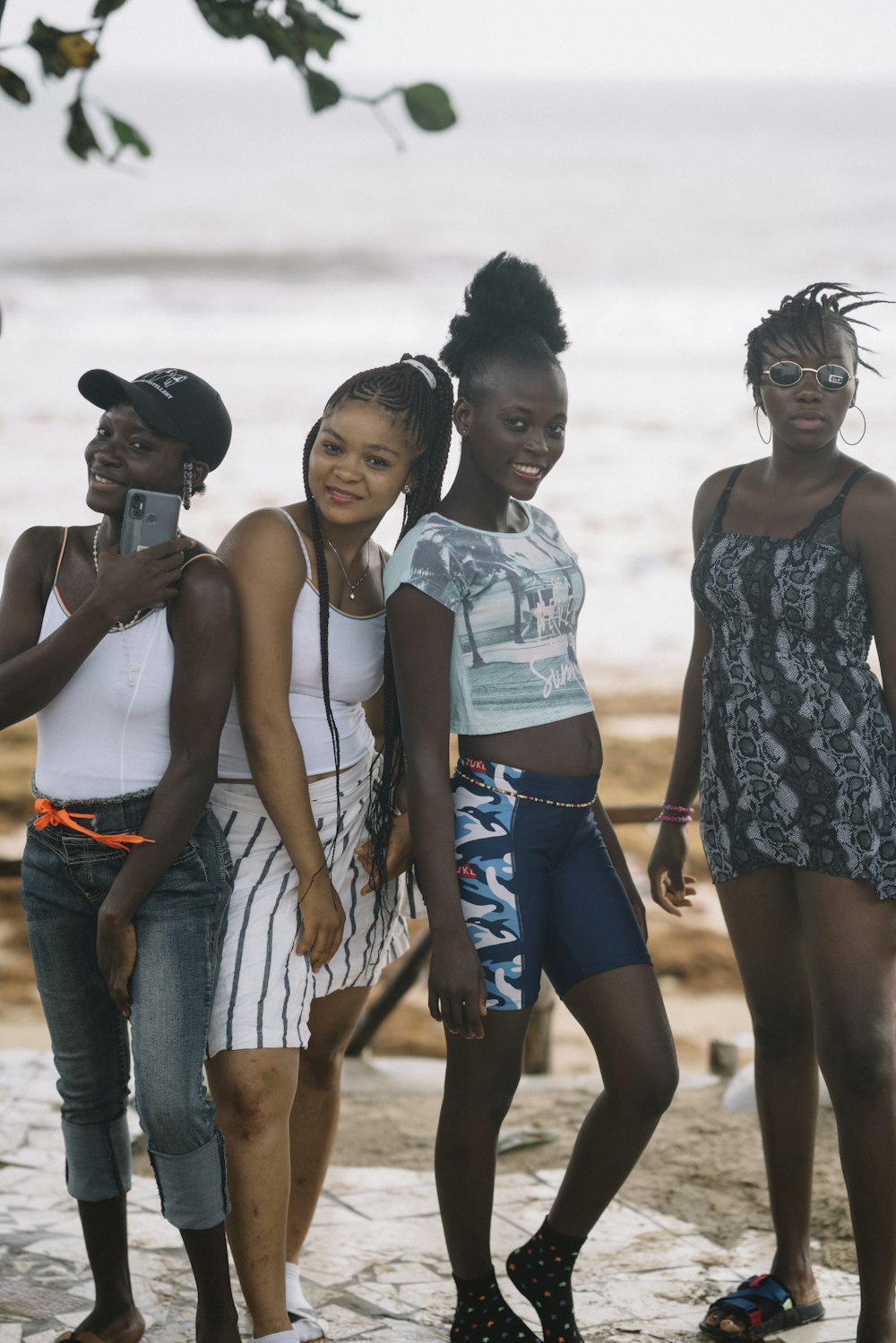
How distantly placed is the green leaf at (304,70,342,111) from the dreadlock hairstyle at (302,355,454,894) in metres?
0.87

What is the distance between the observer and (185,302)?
88.8 ft

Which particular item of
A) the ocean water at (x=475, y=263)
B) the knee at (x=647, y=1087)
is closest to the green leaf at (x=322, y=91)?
the knee at (x=647, y=1087)

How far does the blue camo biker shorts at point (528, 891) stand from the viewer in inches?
105

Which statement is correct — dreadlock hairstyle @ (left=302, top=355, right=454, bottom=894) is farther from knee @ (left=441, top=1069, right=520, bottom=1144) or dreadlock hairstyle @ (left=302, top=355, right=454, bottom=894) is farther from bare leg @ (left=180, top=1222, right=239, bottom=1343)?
bare leg @ (left=180, top=1222, right=239, bottom=1343)

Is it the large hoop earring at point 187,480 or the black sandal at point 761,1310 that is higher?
the large hoop earring at point 187,480

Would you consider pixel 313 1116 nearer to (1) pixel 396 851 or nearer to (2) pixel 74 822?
(1) pixel 396 851

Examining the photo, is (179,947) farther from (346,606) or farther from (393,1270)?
(393,1270)

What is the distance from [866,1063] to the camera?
2.67m

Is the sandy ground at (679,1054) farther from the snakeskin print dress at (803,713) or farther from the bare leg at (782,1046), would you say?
the snakeskin print dress at (803,713)

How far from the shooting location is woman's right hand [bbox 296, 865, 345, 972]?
268 centimetres

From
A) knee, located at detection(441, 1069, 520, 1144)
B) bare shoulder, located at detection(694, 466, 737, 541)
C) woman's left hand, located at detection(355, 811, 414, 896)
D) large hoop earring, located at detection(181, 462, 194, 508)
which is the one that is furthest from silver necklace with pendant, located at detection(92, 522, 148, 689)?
bare shoulder, located at detection(694, 466, 737, 541)

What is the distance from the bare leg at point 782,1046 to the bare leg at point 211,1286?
110 cm

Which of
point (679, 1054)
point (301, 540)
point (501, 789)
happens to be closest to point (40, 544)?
point (301, 540)

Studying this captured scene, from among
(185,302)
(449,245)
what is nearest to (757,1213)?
(185,302)
